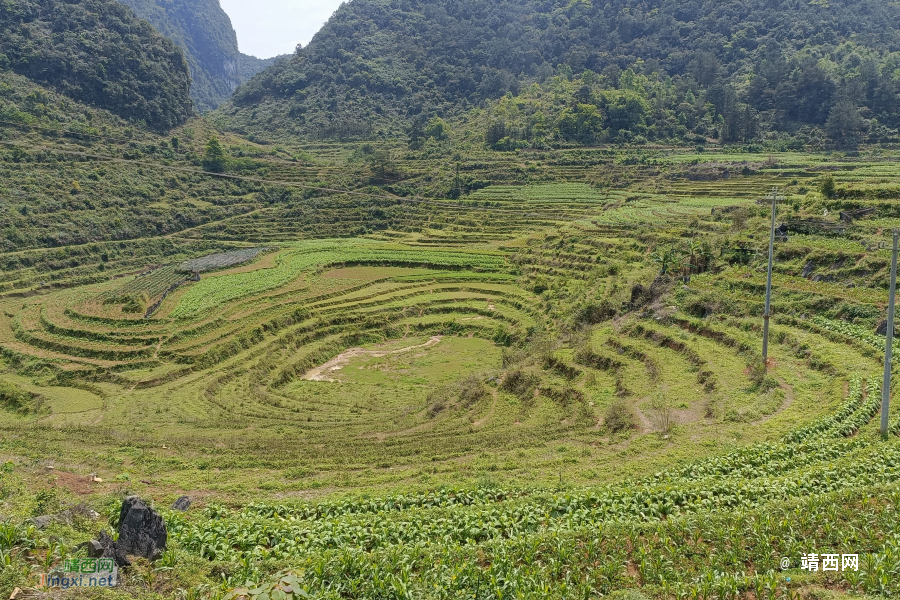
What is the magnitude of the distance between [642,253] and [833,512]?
1246 inches

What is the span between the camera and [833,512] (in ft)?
37.4

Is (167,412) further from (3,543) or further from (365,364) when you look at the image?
(3,543)

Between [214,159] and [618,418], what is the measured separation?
242 feet

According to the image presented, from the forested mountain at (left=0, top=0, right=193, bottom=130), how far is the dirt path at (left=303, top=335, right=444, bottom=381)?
247 feet

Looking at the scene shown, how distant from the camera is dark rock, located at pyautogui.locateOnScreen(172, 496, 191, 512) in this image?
46.6ft

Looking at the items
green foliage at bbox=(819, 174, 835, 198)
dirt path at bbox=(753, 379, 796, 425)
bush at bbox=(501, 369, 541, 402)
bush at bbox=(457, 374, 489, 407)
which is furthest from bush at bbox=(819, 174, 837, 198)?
bush at bbox=(457, 374, 489, 407)

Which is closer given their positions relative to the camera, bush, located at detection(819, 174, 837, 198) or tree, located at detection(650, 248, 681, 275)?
tree, located at detection(650, 248, 681, 275)

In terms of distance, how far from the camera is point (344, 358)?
36.4 m

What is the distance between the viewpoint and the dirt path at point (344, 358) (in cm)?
3375

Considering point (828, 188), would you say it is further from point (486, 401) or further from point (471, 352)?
point (486, 401)
